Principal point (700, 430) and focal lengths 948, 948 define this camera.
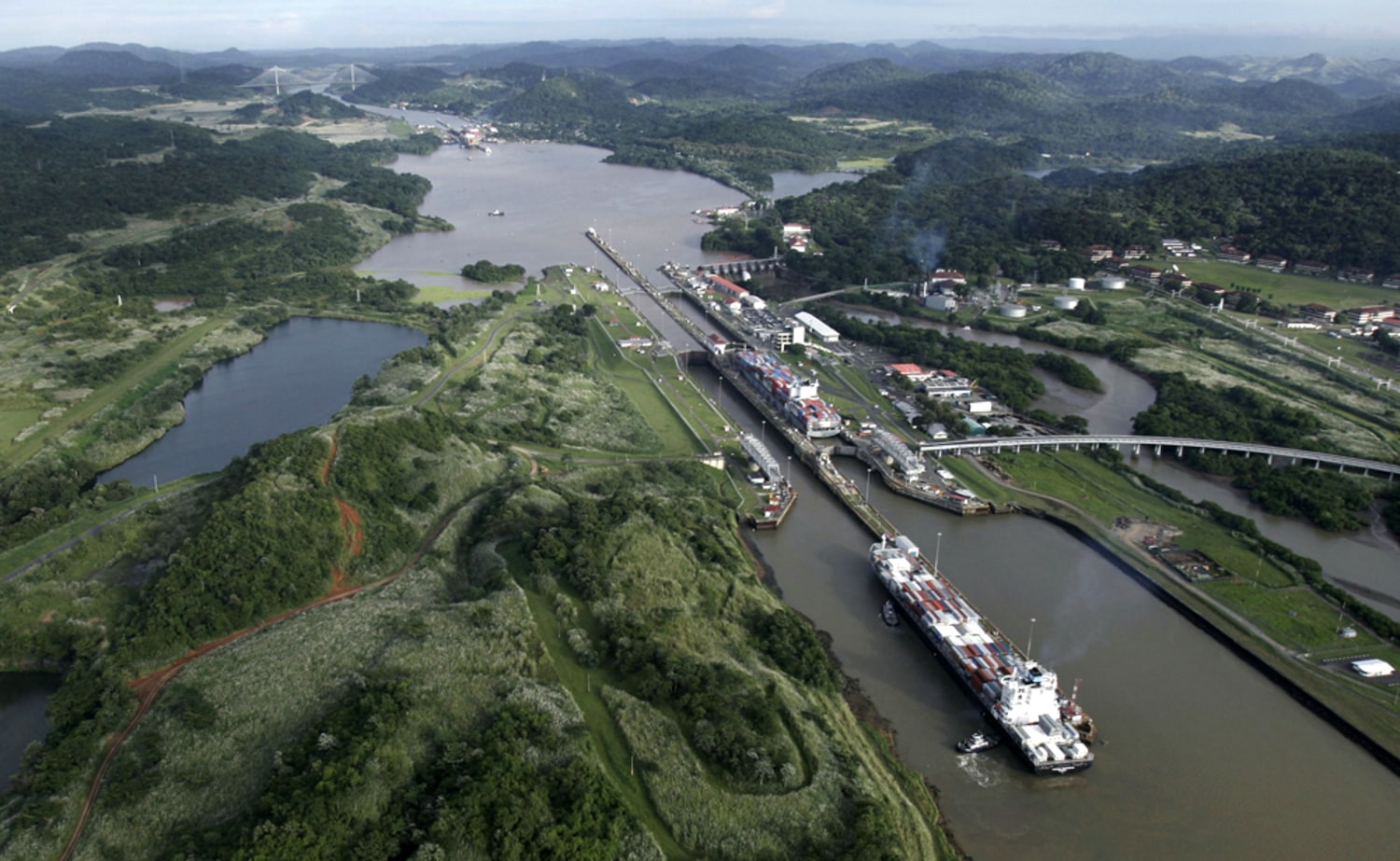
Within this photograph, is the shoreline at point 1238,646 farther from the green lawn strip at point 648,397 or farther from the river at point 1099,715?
the green lawn strip at point 648,397

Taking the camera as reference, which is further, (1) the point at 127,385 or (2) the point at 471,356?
(2) the point at 471,356

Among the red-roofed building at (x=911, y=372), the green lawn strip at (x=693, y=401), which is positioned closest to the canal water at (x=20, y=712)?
the green lawn strip at (x=693, y=401)

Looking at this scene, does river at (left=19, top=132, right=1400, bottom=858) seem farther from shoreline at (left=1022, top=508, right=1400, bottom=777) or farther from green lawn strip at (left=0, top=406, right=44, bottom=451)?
green lawn strip at (left=0, top=406, right=44, bottom=451)

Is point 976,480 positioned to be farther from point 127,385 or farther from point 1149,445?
point 127,385

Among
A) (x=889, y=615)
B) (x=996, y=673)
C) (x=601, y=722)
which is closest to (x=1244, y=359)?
(x=889, y=615)

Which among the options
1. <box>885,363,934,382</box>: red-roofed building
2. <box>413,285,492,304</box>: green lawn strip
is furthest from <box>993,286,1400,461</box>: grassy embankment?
<box>413,285,492,304</box>: green lawn strip
